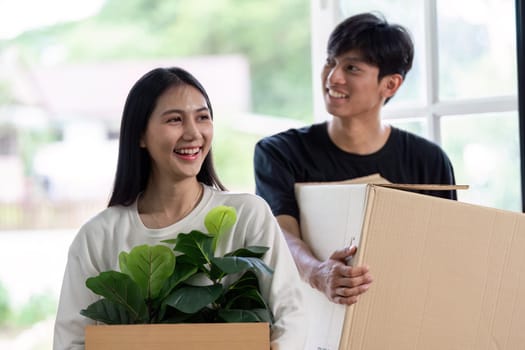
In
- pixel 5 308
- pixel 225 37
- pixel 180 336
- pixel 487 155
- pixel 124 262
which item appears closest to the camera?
pixel 180 336

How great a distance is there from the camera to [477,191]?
7.11 feet

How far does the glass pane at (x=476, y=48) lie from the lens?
80.9 inches

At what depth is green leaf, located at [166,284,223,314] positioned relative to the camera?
1259 mm

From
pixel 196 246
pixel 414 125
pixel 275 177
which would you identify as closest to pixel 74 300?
pixel 196 246

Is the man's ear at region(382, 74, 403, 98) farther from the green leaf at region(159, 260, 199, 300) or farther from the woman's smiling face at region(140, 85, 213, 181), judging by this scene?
the green leaf at region(159, 260, 199, 300)

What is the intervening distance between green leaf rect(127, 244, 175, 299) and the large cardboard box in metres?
0.34

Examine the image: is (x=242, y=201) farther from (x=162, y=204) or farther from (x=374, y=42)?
(x=374, y=42)

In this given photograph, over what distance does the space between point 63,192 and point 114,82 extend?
867 mm

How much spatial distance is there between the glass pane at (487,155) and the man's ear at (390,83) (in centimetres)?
26

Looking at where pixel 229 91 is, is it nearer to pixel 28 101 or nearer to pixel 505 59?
pixel 28 101

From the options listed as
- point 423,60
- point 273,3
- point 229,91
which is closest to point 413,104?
point 423,60

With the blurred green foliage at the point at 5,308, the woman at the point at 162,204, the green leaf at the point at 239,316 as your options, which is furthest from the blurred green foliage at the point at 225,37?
the green leaf at the point at 239,316

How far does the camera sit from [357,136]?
75.8 inches

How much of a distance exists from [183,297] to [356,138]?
0.77m
